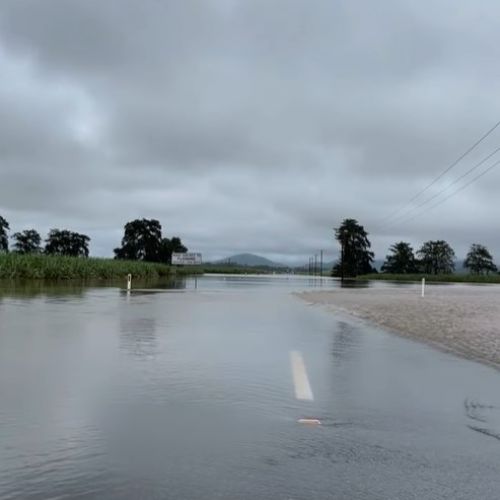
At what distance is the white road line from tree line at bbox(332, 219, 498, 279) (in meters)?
139

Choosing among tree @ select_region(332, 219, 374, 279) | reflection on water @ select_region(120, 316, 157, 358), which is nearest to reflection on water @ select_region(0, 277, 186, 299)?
reflection on water @ select_region(120, 316, 157, 358)

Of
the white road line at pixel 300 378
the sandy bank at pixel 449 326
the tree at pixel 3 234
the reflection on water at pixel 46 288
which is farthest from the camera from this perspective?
the tree at pixel 3 234

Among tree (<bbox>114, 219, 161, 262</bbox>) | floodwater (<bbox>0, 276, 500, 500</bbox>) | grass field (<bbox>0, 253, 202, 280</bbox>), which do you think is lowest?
floodwater (<bbox>0, 276, 500, 500</bbox>)

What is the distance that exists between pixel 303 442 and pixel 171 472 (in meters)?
1.38

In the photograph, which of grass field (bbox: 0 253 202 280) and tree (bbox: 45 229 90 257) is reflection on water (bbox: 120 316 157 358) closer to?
grass field (bbox: 0 253 202 280)

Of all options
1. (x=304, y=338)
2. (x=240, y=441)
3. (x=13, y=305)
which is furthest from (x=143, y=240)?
(x=240, y=441)

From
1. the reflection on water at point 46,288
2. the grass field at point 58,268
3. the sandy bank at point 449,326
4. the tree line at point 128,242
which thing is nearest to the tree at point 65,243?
the tree line at point 128,242

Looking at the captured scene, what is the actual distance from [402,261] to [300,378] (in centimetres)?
14965

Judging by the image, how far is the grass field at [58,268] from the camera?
4691 centimetres

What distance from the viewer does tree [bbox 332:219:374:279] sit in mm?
149750

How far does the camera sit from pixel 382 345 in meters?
13.3

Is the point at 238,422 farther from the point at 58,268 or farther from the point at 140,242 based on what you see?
the point at 140,242

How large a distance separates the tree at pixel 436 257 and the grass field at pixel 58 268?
10332 cm

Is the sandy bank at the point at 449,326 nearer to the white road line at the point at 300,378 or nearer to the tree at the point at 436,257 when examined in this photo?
the white road line at the point at 300,378
